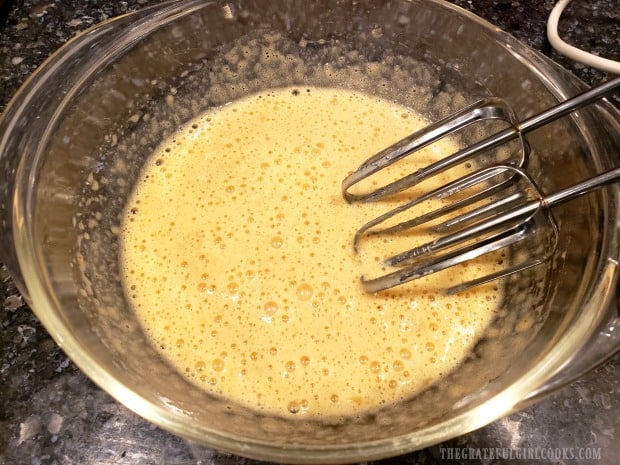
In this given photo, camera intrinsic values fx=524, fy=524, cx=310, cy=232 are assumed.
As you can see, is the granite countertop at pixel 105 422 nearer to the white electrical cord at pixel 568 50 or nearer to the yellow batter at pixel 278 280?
the yellow batter at pixel 278 280

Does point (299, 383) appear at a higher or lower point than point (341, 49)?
lower

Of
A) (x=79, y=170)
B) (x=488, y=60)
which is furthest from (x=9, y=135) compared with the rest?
(x=488, y=60)

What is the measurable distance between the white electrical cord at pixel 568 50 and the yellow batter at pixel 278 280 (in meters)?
0.30

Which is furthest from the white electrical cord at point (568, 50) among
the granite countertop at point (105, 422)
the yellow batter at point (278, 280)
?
the granite countertop at point (105, 422)

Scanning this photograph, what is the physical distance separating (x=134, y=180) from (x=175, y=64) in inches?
8.4

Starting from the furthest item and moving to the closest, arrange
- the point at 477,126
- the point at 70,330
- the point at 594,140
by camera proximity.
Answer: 1. the point at 477,126
2. the point at 594,140
3. the point at 70,330

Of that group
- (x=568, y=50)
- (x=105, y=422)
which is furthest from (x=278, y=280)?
(x=568, y=50)

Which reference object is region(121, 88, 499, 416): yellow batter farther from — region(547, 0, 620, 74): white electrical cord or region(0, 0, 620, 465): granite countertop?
region(547, 0, 620, 74): white electrical cord

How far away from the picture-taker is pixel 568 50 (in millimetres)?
984

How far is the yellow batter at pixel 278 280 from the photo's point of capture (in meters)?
0.73

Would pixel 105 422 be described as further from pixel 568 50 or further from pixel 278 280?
pixel 568 50

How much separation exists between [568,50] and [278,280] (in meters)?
0.70

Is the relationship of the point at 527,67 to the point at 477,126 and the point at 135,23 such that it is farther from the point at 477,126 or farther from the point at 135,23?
the point at 135,23

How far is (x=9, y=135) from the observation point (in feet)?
2.22
